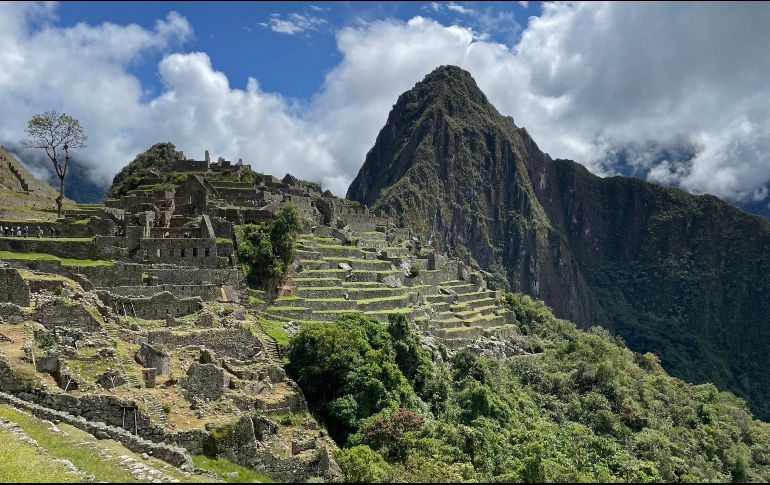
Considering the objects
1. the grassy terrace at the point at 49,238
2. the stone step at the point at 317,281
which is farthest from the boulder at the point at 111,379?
the stone step at the point at 317,281

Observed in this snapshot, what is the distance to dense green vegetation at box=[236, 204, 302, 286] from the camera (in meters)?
32.8

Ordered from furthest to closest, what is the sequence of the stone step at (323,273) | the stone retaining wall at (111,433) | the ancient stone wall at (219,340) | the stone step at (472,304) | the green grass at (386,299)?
1. the stone step at (472,304)
2. the green grass at (386,299)
3. the stone step at (323,273)
4. the ancient stone wall at (219,340)
5. the stone retaining wall at (111,433)

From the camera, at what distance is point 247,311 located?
29078 millimetres

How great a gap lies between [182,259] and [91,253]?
436cm

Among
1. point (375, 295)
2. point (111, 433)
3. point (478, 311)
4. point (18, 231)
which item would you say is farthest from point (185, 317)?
point (478, 311)

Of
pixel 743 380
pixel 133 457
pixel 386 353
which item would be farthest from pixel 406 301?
pixel 743 380

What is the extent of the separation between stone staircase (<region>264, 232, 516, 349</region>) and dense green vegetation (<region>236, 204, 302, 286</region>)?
1.76 meters

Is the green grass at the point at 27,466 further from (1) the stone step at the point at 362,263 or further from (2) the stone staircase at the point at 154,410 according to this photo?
(1) the stone step at the point at 362,263

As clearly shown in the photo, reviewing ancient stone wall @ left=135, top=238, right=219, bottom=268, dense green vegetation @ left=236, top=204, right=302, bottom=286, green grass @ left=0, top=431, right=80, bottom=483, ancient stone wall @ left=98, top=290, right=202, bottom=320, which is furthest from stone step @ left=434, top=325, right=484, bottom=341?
green grass @ left=0, top=431, right=80, bottom=483

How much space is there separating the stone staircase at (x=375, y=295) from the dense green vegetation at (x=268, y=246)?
1.76 m

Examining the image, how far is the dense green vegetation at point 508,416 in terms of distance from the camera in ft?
68.1

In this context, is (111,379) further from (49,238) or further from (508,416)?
(508,416)

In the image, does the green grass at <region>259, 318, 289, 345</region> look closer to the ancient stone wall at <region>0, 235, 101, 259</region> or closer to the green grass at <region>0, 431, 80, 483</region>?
the ancient stone wall at <region>0, 235, 101, 259</region>

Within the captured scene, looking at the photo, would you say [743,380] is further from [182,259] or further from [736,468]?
[182,259]
